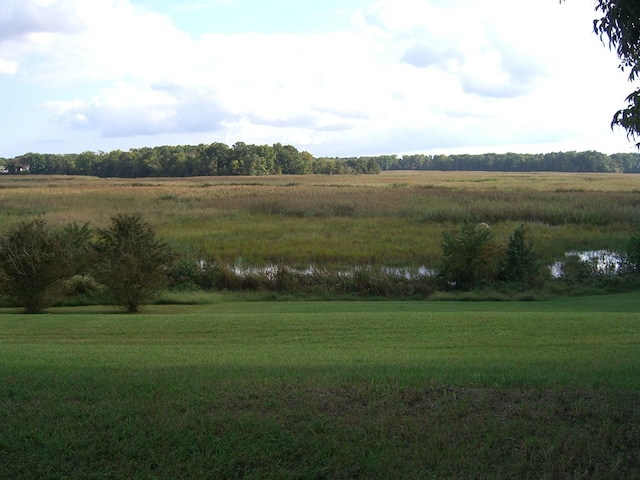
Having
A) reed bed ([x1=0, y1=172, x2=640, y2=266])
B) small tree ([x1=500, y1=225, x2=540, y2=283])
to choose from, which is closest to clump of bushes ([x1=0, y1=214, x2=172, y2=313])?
reed bed ([x1=0, y1=172, x2=640, y2=266])

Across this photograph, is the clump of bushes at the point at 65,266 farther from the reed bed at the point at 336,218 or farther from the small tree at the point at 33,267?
the reed bed at the point at 336,218

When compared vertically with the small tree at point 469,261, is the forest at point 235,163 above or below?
above

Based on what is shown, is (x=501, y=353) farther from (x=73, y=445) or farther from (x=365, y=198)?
(x=365, y=198)

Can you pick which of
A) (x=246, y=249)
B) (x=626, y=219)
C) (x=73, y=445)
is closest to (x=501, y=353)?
(x=73, y=445)

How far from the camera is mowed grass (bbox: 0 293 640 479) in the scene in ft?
17.2

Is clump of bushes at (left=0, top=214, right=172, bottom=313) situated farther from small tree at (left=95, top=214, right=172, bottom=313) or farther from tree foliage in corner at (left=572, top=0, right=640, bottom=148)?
tree foliage in corner at (left=572, top=0, right=640, bottom=148)

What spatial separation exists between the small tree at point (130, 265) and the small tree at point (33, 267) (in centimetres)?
122

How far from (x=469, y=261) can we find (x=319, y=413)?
19.9m

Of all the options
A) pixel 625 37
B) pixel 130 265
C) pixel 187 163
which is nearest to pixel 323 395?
pixel 625 37

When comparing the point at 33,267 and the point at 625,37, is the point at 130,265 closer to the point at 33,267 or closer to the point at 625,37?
the point at 33,267

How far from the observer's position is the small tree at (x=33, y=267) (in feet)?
61.9

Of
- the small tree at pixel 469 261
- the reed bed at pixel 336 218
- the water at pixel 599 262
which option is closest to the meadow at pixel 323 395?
the small tree at pixel 469 261

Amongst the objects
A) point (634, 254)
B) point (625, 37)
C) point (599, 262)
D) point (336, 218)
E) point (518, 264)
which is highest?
point (625, 37)

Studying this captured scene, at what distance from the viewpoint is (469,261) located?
25.1 meters
